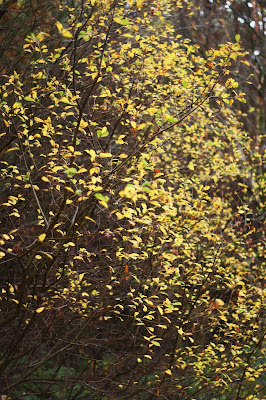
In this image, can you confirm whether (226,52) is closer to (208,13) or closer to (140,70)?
(140,70)

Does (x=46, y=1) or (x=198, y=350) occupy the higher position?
(x=46, y=1)

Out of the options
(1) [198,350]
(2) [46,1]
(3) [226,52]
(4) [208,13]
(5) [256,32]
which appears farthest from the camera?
(4) [208,13]

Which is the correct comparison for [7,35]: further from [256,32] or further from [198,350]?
[256,32]

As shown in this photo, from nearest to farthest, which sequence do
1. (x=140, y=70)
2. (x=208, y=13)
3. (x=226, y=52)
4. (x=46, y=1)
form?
(x=226, y=52) < (x=140, y=70) < (x=46, y=1) < (x=208, y=13)

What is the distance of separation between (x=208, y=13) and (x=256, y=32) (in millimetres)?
2366

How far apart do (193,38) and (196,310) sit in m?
9.36

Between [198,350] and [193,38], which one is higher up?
[193,38]

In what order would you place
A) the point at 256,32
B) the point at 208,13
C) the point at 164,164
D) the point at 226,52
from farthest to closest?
the point at 208,13
the point at 256,32
the point at 164,164
the point at 226,52

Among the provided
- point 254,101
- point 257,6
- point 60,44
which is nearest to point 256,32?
point 257,6

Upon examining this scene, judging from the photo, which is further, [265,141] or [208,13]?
[208,13]

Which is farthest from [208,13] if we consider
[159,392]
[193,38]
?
[159,392]

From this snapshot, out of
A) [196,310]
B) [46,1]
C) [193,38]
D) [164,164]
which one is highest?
[46,1]

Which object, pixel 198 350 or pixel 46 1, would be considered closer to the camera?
pixel 198 350

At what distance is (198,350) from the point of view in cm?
626
